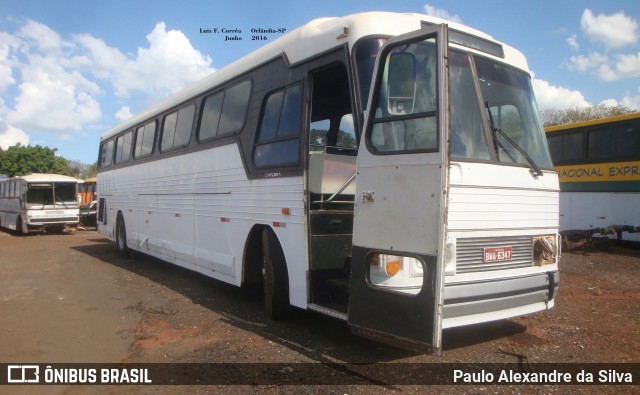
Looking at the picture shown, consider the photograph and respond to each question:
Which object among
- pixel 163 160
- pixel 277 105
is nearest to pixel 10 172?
pixel 163 160

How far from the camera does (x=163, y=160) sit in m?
10.1

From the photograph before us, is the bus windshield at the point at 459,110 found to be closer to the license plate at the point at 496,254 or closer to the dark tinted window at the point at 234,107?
the license plate at the point at 496,254

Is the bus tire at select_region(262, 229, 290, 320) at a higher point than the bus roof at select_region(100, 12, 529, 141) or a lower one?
lower

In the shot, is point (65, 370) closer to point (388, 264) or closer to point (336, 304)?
point (336, 304)

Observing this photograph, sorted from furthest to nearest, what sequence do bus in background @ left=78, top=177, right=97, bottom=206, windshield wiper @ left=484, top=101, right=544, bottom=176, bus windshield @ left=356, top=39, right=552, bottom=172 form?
bus in background @ left=78, top=177, right=97, bottom=206 < windshield wiper @ left=484, top=101, right=544, bottom=176 < bus windshield @ left=356, top=39, right=552, bottom=172

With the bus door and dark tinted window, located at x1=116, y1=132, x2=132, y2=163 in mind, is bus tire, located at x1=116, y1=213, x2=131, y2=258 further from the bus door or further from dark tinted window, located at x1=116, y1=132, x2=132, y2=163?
the bus door

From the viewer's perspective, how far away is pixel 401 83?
451cm

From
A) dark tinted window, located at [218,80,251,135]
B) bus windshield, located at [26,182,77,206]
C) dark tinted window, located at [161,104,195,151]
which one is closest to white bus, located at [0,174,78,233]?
bus windshield, located at [26,182,77,206]

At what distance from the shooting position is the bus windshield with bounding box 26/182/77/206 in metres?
22.3

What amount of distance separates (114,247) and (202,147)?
10.0m

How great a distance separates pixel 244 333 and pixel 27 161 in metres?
57.2

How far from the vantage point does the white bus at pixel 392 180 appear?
4.21 m

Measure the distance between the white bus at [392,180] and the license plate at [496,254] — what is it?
0.07 feet

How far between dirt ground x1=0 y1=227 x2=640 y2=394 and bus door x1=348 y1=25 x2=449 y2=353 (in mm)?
638
